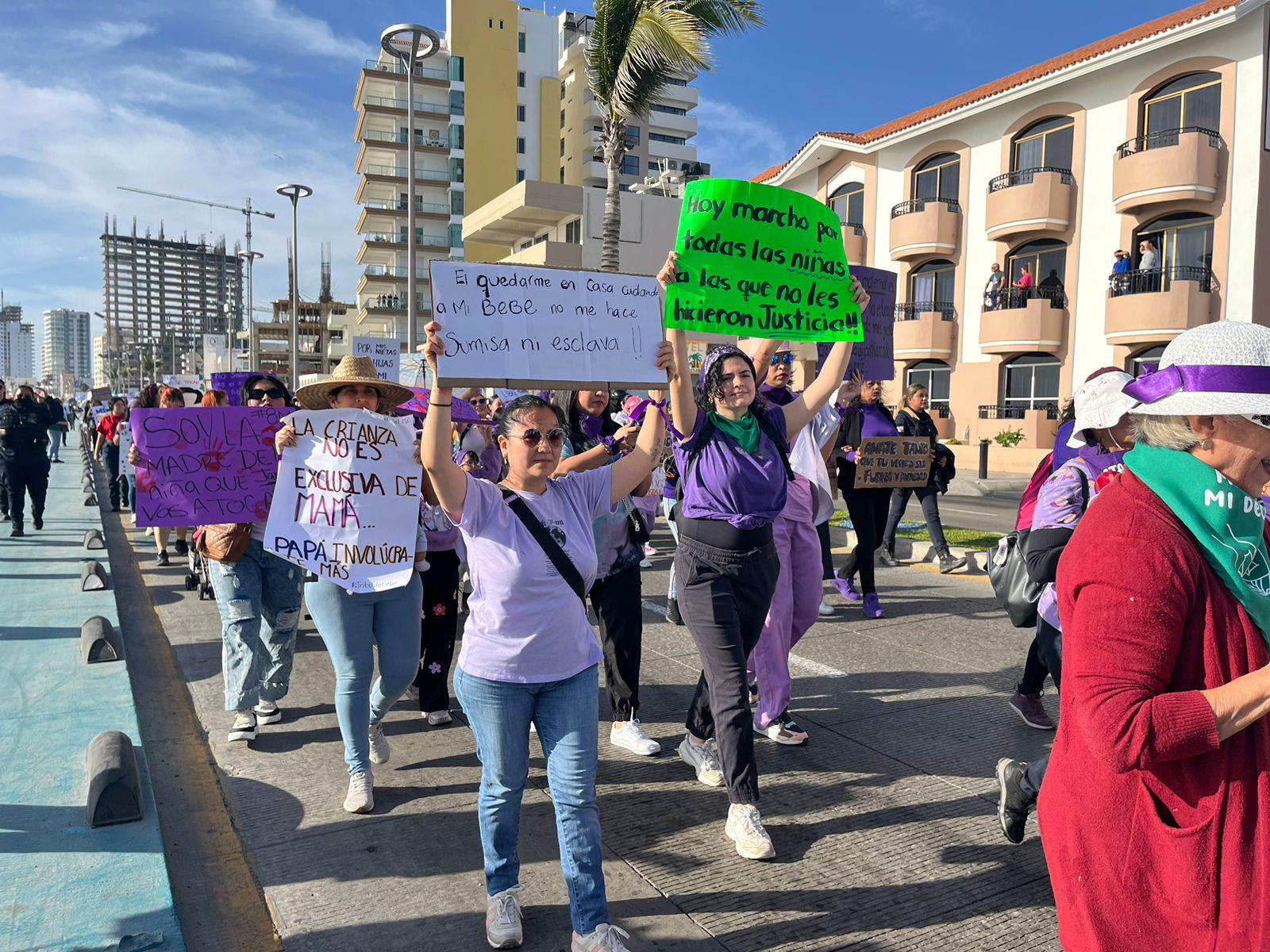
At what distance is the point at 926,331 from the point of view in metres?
30.5

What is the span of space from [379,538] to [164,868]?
1.55 meters

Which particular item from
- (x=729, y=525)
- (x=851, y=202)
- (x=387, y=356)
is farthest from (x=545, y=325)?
(x=851, y=202)

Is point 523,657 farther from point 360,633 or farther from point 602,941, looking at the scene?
point 360,633

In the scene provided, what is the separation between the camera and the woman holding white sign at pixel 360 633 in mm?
4180

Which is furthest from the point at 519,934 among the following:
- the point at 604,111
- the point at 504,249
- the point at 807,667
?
the point at 504,249

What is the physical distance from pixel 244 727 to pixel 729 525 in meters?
2.90

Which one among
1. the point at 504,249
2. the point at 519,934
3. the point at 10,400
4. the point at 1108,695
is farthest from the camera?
the point at 504,249

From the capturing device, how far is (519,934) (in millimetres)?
3072

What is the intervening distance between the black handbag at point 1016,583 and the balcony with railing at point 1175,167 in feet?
80.6

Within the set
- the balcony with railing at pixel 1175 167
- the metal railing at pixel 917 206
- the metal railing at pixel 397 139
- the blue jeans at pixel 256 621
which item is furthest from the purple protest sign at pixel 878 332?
the metal railing at pixel 397 139

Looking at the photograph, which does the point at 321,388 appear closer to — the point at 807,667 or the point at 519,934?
the point at 519,934

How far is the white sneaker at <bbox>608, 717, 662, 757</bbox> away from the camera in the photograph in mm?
4840

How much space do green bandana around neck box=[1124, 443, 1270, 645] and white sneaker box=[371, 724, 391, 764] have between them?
3.96 m

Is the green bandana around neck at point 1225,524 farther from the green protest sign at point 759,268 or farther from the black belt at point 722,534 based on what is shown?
the green protest sign at point 759,268
